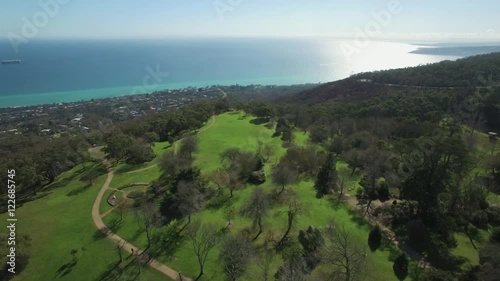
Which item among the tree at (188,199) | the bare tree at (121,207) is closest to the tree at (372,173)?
the tree at (188,199)

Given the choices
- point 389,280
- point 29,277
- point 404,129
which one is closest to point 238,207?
point 389,280

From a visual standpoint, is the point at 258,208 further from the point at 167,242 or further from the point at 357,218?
the point at 357,218

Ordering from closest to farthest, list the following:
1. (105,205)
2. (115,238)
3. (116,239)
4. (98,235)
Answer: (116,239) < (115,238) < (98,235) < (105,205)

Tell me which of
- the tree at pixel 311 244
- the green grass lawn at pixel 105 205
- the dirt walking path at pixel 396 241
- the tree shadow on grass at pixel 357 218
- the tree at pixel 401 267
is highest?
the green grass lawn at pixel 105 205

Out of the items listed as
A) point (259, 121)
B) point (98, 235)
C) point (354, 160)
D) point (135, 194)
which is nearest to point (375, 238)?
point (354, 160)

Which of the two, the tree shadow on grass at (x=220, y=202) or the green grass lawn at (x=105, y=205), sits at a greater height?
the green grass lawn at (x=105, y=205)

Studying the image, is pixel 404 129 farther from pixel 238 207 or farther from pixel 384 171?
pixel 238 207

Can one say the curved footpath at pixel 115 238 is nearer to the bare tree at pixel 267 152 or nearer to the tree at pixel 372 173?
the tree at pixel 372 173

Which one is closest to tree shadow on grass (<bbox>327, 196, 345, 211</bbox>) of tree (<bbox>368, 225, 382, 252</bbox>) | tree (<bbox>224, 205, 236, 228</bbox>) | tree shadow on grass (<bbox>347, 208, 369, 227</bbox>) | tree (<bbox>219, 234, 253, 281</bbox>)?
tree shadow on grass (<bbox>347, 208, 369, 227</bbox>)
